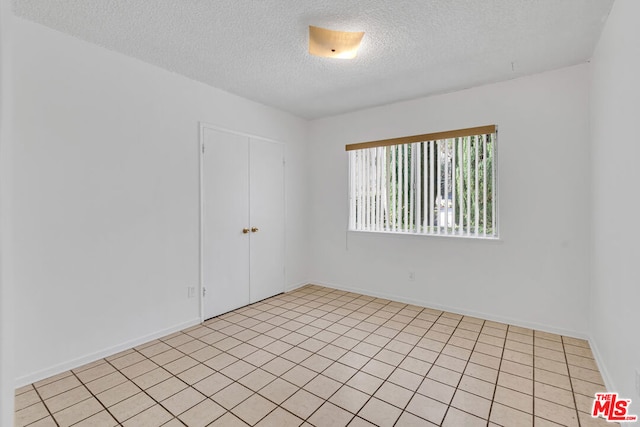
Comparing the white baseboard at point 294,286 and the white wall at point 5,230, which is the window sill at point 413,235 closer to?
the white baseboard at point 294,286

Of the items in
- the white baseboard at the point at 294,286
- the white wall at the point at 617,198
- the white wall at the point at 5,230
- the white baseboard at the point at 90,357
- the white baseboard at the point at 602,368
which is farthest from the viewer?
the white baseboard at the point at 294,286

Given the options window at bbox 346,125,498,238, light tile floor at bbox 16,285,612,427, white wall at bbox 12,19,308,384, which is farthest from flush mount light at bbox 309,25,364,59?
light tile floor at bbox 16,285,612,427

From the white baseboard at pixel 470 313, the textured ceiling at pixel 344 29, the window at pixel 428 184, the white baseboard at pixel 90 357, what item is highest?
the textured ceiling at pixel 344 29

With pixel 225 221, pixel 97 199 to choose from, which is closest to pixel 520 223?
pixel 225 221

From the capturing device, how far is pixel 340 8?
6.70 feet

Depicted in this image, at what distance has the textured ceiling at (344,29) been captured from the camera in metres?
2.05

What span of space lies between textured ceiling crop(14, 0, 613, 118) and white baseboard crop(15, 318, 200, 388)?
2528mm

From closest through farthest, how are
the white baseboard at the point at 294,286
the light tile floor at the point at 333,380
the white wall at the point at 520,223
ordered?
the light tile floor at the point at 333,380 < the white wall at the point at 520,223 < the white baseboard at the point at 294,286

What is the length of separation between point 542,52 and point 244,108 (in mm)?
3070

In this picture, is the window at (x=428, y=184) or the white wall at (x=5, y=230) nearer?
the white wall at (x=5, y=230)

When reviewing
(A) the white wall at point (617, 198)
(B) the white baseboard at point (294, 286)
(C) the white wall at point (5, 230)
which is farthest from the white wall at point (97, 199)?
(A) the white wall at point (617, 198)

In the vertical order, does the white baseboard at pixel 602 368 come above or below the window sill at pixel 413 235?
below

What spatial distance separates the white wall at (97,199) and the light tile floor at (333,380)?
331 millimetres

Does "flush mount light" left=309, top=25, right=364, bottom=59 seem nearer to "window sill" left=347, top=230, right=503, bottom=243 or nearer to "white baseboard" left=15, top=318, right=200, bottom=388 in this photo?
"window sill" left=347, top=230, right=503, bottom=243
